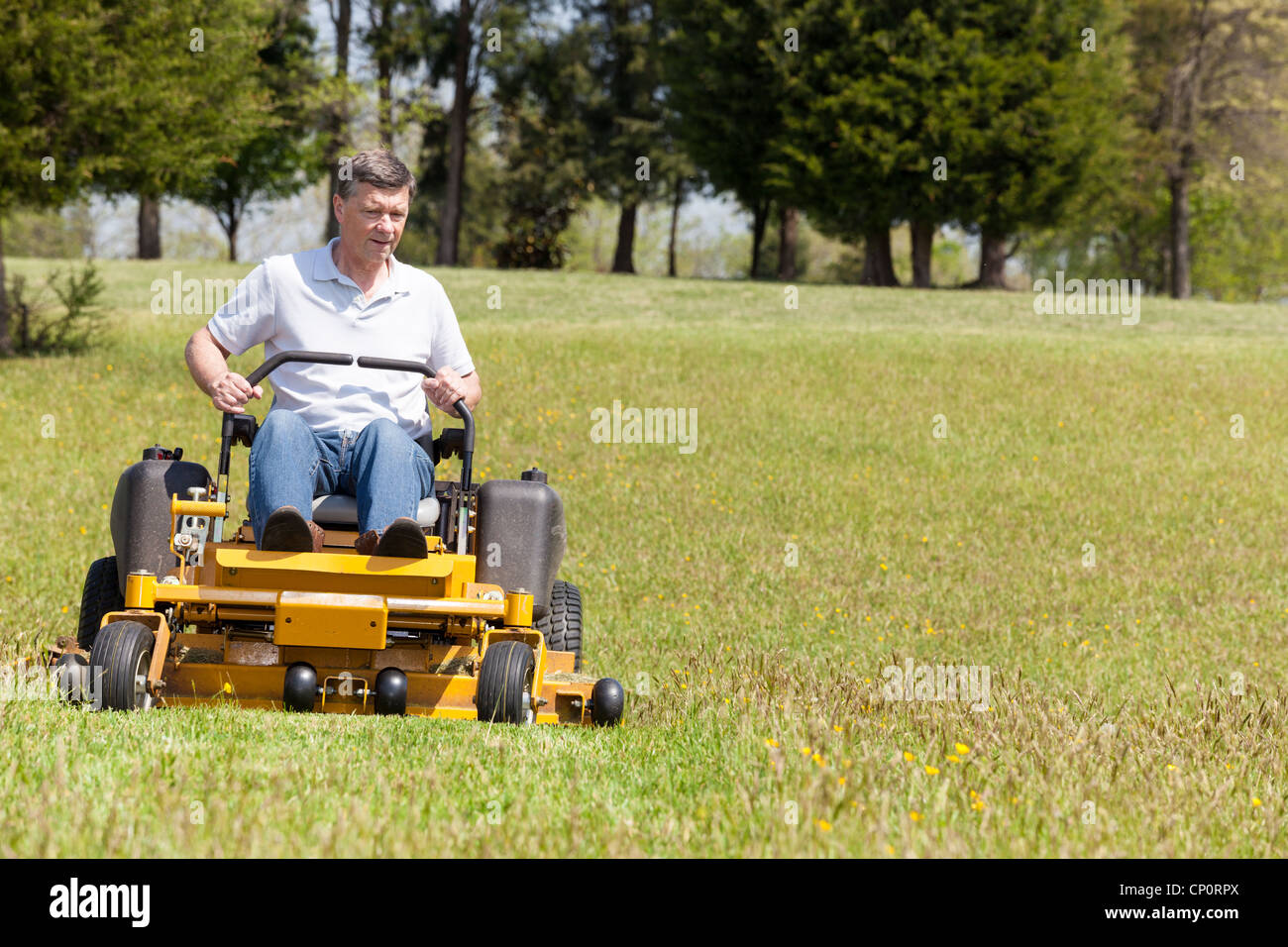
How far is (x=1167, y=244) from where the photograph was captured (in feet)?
175

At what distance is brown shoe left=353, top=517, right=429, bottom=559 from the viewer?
4.39 meters

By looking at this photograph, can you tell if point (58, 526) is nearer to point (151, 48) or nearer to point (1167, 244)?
point (151, 48)

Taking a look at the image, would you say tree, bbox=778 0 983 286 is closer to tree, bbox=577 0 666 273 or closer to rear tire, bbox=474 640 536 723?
tree, bbox=577 0 666 273

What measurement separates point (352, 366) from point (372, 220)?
0.55 metres

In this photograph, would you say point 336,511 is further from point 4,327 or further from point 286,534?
point 4,327

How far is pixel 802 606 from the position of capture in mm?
8945

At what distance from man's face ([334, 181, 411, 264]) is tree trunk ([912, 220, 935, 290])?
104 feet

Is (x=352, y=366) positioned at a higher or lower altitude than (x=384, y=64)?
lower

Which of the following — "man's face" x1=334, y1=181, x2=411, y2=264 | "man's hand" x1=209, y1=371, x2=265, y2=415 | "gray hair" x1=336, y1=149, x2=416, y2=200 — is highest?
"gray hair" x1=336, y1=149, x2=416, y2=200

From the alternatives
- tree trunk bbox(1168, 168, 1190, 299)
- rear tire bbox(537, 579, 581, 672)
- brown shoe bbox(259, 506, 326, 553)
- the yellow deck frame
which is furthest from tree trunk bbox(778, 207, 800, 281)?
brown shoe bbox(259, 506, 326, 553)

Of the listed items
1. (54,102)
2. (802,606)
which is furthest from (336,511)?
(54,102)

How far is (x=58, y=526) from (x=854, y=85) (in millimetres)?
26681

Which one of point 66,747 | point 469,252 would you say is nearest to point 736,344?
point 66,747
